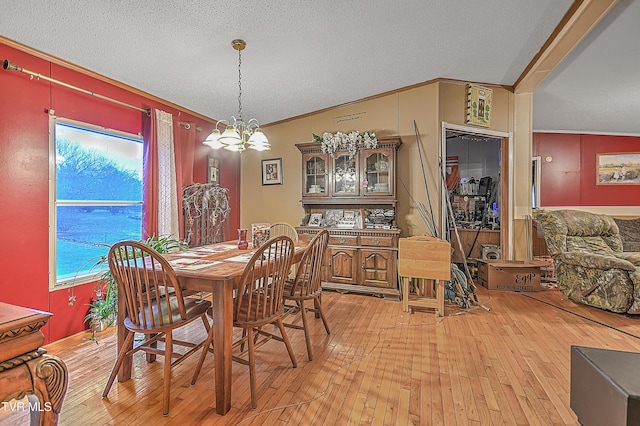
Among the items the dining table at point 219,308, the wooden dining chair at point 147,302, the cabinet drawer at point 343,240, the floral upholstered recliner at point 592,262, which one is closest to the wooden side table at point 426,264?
the cabinet drawer at point 343,240

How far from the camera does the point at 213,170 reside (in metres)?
4.55

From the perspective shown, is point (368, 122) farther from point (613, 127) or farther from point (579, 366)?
point (613, 127)

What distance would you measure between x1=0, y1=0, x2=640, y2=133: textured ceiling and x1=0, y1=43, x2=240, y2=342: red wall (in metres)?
0.25

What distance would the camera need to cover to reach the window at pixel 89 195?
9.00 feet

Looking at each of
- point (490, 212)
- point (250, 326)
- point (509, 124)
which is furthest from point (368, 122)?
point (250, 326)

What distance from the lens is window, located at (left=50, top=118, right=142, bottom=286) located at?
9.00ft

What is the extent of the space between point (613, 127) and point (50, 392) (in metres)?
7.62

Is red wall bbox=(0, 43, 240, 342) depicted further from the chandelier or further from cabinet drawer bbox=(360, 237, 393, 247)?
cabinet drawer bbox=(360, 237, 393, 247)

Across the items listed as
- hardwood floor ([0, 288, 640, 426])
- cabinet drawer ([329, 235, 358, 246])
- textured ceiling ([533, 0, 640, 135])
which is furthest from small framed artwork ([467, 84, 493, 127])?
hardwood floor ([0, 288, 640, 426])

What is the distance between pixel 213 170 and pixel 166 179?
1.00m

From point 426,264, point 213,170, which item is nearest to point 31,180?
point 213,170

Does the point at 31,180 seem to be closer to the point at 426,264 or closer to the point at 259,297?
the point at 259,297

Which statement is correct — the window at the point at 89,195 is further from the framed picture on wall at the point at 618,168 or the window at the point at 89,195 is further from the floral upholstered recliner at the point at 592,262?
the framed picture on wall at the point at 618,168

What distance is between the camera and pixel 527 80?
3.75 meters
